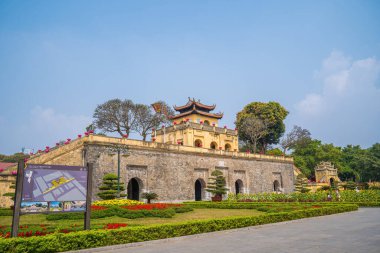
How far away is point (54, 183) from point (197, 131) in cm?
2921

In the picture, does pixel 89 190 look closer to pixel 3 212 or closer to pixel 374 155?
pixel 3 212

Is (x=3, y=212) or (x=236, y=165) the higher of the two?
(x=236, y=165)

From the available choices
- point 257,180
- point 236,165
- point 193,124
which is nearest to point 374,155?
point 257,180

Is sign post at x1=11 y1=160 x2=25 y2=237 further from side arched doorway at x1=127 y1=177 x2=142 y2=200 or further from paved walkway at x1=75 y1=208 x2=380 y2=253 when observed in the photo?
side arched doorway at x1=127 y1=177 x2=142 y2=200

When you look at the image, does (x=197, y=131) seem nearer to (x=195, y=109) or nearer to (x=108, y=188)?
(x=195, y=109)

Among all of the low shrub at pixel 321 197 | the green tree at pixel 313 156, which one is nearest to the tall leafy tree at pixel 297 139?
the green tree at pixel 313 156

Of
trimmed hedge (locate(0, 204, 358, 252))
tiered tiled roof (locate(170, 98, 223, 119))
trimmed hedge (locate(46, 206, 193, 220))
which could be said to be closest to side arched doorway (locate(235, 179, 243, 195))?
tiered tiled roof (locate(170, 98, 223, 119))

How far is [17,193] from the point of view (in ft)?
24.0

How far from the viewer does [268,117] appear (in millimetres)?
48062

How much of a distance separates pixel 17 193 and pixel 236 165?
28782 millimetres

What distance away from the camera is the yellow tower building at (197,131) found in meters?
36.3

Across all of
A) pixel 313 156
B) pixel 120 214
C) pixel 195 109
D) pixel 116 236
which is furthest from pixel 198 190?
pixel 313 156

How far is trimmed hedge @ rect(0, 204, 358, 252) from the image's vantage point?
6461 millimetres

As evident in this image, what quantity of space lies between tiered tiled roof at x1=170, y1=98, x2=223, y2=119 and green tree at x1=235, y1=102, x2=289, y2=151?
23.3ft
